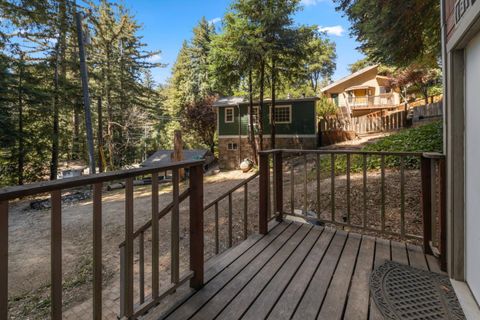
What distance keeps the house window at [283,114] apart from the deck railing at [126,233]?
13234 millimetres

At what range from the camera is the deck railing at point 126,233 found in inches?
37.5

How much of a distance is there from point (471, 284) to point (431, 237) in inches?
25.1

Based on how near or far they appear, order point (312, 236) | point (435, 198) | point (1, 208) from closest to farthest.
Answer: point (1, 208), point (435, 198), point (312, 236)

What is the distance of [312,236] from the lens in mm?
2904

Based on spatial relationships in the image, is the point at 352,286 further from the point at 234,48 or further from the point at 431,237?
the point at 234,48

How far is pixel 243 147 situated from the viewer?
15305 millimetres

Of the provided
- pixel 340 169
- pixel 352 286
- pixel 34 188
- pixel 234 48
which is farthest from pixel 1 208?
pixel 234 48

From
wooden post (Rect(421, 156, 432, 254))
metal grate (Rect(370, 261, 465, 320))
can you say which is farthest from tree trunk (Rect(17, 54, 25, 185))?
wooden post (Rect(421, 156, 432, 254))

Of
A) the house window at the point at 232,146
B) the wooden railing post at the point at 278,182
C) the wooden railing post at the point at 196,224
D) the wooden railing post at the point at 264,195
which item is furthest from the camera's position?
the house window at the point at 232,146

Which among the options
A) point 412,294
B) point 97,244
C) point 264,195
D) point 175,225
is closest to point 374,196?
point 264,195

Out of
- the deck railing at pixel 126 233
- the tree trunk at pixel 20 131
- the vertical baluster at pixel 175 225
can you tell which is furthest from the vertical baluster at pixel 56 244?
the tree trunk at pixel 20 131

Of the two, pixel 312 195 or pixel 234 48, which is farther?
pixel 234 48

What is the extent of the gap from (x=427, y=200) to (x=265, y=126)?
12.8 m

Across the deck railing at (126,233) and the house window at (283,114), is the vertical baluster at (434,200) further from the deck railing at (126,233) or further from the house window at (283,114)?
the house window at (283,114)
